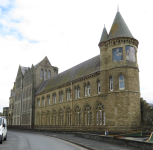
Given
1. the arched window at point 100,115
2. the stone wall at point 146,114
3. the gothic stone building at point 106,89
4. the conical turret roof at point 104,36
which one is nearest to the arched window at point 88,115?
the gothic stone building at point 106,89

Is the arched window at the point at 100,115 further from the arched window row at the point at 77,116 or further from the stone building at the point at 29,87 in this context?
A: the stone building at the point at 29,87

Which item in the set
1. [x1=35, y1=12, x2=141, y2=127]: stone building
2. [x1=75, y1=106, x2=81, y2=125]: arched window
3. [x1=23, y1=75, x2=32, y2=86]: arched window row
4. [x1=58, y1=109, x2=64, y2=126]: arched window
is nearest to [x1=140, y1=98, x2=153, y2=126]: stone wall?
[x1=35, y1=12, x2=141, y2=127]: stone building

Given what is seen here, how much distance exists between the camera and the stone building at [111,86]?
27141 mm

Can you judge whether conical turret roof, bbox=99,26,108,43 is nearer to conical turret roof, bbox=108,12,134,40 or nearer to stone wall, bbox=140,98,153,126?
conical turret roof, bbox=108,12,134,40

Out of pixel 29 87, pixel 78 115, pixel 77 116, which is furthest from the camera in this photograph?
pixel 29 87

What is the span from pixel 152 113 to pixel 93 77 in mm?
10510

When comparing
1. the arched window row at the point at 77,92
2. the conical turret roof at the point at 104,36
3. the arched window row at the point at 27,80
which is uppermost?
the conical turret roof at the point at 104,36

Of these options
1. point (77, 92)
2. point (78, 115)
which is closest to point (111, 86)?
point (77, 92)

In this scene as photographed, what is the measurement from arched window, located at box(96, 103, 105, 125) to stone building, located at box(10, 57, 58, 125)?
1101 inches

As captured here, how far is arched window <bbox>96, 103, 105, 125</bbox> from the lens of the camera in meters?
30.0

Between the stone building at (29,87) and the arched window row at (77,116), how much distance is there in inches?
319

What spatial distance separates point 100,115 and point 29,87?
32.9m

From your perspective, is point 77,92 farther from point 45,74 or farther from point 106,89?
point 45,74

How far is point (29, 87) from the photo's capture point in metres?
58.5
